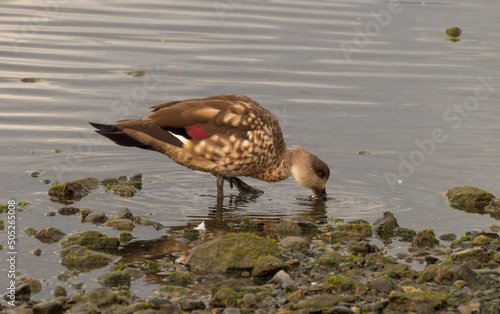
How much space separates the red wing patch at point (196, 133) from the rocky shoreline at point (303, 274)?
136cm

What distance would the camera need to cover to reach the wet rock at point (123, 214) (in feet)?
28.9

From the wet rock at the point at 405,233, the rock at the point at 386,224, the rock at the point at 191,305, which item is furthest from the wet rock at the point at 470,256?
the rock at the point at 191,305

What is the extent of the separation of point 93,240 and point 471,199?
16.1ft

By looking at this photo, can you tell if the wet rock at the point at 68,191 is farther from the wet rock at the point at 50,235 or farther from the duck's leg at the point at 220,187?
the duck's leg at the point at 220,187

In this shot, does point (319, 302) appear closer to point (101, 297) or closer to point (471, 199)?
point (101, 297)

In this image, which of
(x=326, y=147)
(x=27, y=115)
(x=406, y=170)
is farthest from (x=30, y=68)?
(x=406, y=170)

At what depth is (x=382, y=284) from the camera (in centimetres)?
661

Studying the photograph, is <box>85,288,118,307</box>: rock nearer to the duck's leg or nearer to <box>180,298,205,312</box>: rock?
<box>180,298,205,312</box>: rock

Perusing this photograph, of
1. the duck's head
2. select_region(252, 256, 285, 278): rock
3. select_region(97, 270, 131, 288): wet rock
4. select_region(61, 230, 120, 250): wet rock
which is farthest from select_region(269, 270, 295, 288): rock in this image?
the duck's head

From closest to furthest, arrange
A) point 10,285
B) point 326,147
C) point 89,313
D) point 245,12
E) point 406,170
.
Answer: point 89,313 → point 10,285 → point 406,170 → point 326,147 → point 245,12

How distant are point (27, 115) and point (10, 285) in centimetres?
731

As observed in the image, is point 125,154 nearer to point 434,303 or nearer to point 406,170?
point 406,170

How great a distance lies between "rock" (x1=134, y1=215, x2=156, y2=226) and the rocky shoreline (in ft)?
1.27

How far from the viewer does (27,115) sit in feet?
44.1
